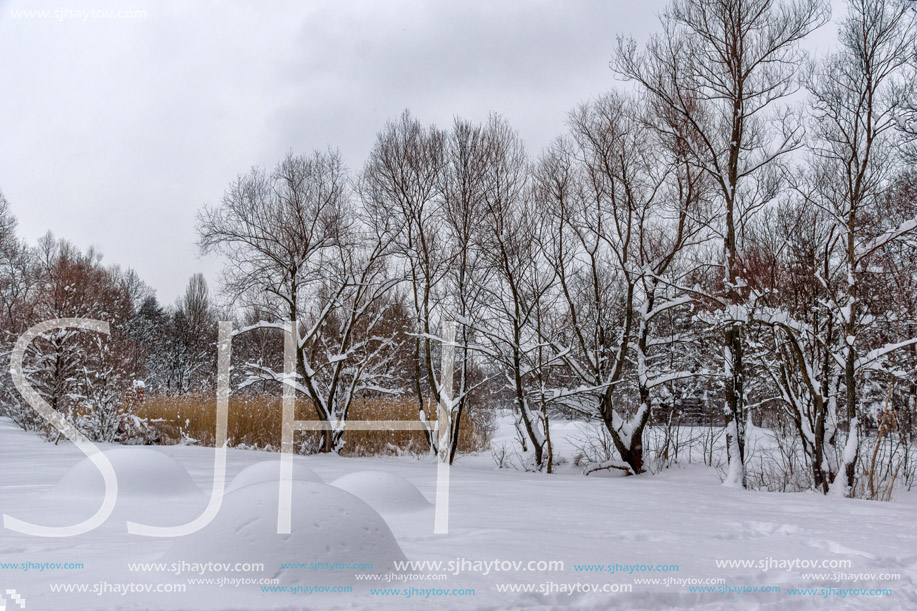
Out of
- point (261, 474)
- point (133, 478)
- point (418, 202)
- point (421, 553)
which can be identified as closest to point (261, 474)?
point (261, 474)

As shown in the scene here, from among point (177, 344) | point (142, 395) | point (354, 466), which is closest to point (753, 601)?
point (354, 466)

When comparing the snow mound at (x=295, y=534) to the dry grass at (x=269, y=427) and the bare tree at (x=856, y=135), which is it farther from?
the dry grass at (x=269, y=427)

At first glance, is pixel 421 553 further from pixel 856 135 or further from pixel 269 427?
pixel 269 427

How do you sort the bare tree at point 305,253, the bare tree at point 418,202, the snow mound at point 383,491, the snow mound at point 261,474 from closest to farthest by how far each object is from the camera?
the snow mound at point 383,491 → the snow mound at point 261,474 → the bare tree at point 418,202 → the bare tree at point 305,253

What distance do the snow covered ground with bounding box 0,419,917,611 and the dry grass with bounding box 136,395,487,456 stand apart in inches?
276

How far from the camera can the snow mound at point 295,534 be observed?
7.73ft

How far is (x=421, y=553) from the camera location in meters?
3.03

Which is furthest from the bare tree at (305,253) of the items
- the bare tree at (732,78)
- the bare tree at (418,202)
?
the bare tree at (732,78)

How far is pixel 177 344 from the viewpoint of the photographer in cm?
2911

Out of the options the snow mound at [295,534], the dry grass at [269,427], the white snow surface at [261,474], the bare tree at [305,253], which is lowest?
the dry grass at [269,427]

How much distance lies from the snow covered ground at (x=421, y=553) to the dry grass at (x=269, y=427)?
702 cm

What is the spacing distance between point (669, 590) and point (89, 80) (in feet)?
24.4

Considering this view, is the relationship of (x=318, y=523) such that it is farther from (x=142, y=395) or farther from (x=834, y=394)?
(x=142, y=395)

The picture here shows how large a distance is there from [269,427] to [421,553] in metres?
9.91
